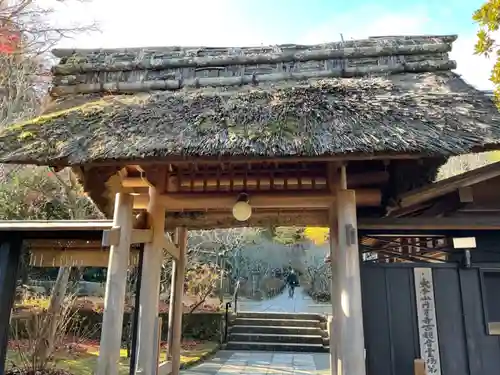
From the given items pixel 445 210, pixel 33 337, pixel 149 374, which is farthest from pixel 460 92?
pixel 33 337

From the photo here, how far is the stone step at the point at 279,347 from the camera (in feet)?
39.0

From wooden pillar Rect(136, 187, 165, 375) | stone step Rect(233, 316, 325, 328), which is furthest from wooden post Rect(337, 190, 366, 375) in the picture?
stone step Rect(233, 316, 325, 328)

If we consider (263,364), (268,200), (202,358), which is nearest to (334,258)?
(268,200)

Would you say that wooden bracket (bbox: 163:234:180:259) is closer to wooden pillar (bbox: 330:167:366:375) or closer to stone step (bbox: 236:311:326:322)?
wooden pillar (bbox: 330:167:366:375)

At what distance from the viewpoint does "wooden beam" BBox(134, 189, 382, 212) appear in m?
4.93

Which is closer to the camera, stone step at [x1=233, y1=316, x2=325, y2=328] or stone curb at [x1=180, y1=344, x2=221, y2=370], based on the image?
stone curb at [x1=180, y1=344, x2=221, y2=370]

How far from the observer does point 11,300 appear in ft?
17.4

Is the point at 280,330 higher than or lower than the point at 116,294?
lower

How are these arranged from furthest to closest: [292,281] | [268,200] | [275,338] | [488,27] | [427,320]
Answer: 1. [292,281]
2. [275,338]
3. [268,200]
4. [427,320]
5. [488,27]

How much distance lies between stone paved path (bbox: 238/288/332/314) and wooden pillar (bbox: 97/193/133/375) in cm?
1248

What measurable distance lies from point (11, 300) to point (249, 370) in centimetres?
551

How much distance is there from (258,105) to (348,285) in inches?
90.7

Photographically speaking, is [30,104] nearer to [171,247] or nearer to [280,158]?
[171,247]

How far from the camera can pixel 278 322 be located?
13.4 metres
